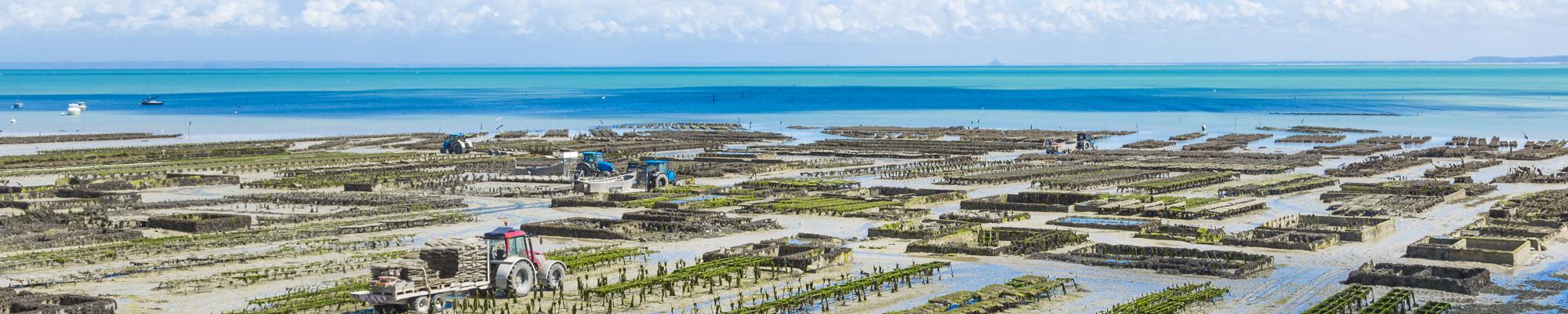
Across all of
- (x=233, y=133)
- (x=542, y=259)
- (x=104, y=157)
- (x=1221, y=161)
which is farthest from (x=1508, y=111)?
(x=542, y=259)

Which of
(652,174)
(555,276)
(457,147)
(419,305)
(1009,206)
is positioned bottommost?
(419,305)

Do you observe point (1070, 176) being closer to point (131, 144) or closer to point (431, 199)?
point (431, 199)

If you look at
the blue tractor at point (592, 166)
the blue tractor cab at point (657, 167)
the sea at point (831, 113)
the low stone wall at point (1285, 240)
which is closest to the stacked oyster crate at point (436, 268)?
A: the low stone wall at point (1285, 240)

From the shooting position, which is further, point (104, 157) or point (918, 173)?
point (104, 157)

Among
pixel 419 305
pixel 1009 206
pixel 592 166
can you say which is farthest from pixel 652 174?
pixel 419 305

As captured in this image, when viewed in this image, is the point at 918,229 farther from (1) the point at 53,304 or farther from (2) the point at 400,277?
(1) the point at 53,304

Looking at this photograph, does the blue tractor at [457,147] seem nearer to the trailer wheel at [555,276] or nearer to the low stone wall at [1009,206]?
the low stone wall at [1009,206]
